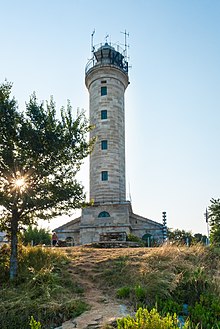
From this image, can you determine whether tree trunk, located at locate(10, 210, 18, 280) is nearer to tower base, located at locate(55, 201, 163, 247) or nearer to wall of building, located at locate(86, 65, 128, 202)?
tower base, located at locate(55, 201, 163, 247)

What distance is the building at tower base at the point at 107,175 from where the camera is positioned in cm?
2895

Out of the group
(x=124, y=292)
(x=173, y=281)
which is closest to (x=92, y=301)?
(x=124, y=292)

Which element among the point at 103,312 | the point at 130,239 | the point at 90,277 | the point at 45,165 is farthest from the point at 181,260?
the point at 130,239

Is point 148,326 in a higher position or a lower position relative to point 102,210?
lower

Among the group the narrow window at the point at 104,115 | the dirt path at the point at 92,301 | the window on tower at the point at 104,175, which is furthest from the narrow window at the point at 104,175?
the dirt path at the point at 92,301

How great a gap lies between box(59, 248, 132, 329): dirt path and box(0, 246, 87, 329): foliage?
27 centimetres

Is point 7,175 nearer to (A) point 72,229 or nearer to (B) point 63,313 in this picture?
(B) point 63,313

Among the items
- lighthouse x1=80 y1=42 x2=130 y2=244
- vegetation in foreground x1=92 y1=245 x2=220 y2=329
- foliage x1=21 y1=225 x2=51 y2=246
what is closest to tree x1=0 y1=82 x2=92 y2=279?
vegetation in foreground x1=92 y1=245 x2=220 y2=329

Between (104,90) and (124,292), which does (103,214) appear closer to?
(104,90)

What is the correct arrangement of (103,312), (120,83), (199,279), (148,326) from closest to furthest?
(148,326), (103,312), (199,279), (120,83)

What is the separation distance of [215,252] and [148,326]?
835 centimetres

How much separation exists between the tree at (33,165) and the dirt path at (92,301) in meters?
2.02

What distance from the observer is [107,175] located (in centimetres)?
2959

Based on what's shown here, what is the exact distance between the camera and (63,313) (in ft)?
27.9
